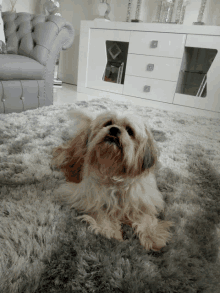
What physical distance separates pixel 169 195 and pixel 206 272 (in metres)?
0.44

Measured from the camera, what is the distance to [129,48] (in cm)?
376

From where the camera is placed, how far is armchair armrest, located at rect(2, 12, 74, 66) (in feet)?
8.16

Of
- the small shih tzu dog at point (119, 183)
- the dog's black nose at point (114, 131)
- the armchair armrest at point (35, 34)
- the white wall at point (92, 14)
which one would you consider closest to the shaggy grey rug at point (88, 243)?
the small shih tzu dog at point (119, 183)

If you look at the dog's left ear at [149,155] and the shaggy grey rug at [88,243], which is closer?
the shaggy grey rug at [88,243]

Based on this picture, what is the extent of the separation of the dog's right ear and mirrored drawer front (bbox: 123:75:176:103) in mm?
2651

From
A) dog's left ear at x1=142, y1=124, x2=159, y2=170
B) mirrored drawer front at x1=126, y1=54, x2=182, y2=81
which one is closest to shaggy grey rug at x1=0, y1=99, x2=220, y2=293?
dog's left ear at x1=142, y1=124, x2=159, y2=170

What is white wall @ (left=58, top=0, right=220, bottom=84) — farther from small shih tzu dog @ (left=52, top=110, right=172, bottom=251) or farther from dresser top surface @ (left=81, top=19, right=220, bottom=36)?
small shih tzu dog @ (left=52, top=110, right=172, bottom=251)

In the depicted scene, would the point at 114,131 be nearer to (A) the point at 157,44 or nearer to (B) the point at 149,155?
(B) the point at 149,155

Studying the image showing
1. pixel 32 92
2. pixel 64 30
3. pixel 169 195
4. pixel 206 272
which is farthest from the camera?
pixel 64 30

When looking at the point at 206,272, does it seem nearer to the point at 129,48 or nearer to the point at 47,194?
the point at 47,194

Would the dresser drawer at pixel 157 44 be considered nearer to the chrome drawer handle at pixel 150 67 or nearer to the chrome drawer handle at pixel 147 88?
the chrome drawer handle at pixel 150 67

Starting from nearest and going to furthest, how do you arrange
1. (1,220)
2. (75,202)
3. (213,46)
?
(1,220) → (75,202) → (213,46)

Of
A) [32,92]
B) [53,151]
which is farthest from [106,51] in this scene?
[53,151]

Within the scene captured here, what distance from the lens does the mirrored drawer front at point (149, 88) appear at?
360cm
